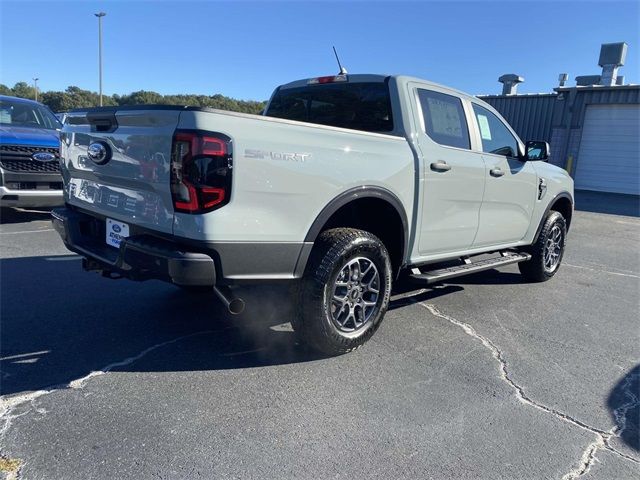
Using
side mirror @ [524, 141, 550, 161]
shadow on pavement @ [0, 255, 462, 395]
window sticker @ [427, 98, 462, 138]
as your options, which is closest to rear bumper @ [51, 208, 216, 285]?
shadow on pavement @ [0, 255, 462, 395]

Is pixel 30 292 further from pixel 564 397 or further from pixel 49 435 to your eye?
pixel 564 397

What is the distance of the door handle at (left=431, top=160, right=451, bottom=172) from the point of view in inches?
161

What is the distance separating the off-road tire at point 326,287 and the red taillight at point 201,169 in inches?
33.0

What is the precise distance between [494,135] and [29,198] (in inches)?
261

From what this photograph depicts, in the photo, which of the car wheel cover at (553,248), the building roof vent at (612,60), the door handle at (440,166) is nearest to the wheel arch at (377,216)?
the door handle at (440,166)

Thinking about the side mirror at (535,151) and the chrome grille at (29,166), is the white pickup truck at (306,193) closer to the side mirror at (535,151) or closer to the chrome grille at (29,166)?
the side mirror at (535,151)

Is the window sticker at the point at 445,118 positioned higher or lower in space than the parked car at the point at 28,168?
higher

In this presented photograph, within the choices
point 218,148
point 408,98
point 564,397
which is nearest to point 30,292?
point 218,148

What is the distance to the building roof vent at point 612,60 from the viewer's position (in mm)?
19844

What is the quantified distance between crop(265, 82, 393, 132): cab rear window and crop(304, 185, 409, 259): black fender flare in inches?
26.6

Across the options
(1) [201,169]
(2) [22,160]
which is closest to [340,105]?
(1) [201,169]

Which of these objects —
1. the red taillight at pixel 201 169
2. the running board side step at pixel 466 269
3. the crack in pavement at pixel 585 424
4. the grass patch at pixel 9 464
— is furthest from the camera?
the running board side step at pixel 466 269

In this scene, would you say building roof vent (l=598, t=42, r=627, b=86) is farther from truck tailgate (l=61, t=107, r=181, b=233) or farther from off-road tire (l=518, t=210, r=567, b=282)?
truck tailgate (l=61, t=107, r=181, b=233)

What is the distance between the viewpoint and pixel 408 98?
4090 millimetres
